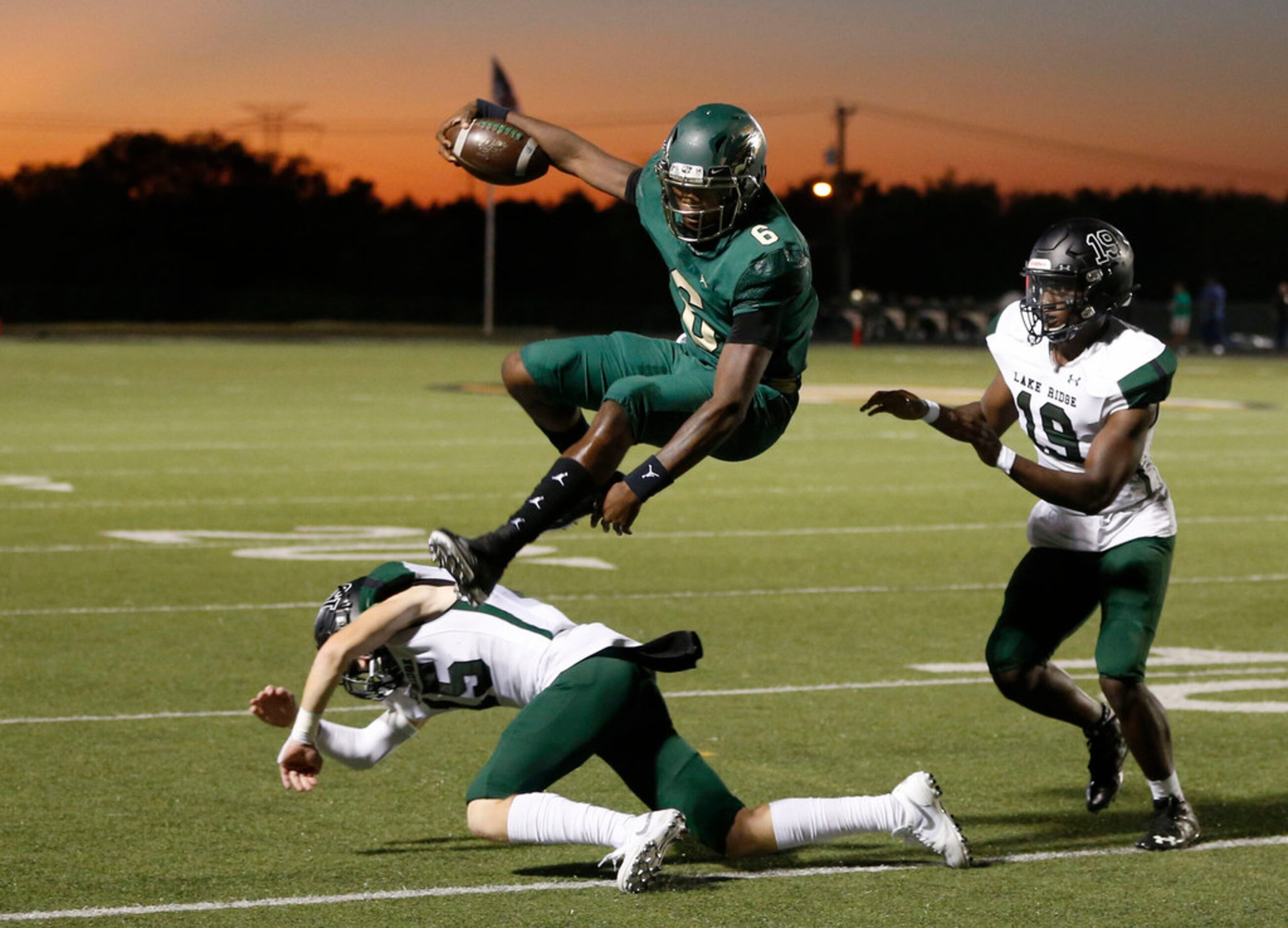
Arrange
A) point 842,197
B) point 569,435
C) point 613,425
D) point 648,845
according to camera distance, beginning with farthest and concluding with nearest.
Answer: point 842,197 < point 569,435 < point 613,425 < point 648,845

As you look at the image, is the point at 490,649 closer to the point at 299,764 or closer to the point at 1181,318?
the point at 299,764

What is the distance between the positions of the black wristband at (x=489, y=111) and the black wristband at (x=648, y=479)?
167 cm

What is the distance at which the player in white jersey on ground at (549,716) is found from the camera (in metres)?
5.49

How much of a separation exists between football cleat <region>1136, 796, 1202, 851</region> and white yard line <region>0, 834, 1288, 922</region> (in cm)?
3

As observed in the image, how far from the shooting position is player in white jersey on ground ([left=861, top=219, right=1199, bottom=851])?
5.93 meters

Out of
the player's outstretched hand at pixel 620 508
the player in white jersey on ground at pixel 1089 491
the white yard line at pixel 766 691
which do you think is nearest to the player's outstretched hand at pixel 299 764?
the player's outstretched hand at pixel 620 508

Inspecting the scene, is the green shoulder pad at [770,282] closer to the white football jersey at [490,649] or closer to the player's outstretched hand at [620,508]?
the player's outstretched hand at [620,508]

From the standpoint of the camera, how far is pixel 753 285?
569 cm

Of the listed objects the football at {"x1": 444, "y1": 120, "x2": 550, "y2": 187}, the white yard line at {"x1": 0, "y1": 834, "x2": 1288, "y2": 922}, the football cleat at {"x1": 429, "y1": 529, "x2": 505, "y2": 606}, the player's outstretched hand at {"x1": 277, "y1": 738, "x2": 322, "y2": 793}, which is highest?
the football at {"x1": 444, "y1": 120, "x2": 550, "y2": 187}

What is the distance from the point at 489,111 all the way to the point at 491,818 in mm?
2410

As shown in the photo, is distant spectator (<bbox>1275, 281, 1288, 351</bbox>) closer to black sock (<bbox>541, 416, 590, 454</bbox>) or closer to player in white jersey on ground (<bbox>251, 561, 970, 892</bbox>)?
black sock (<bbox>541, 416, 590, 454</bbox>)

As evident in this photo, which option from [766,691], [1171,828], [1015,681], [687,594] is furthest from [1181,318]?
[1171,828]

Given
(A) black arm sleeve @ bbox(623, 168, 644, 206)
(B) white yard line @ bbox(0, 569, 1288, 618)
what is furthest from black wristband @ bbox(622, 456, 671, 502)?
(B) white yard line @ bbox(0, 569, 1288, 618)

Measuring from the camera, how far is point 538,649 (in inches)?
224
